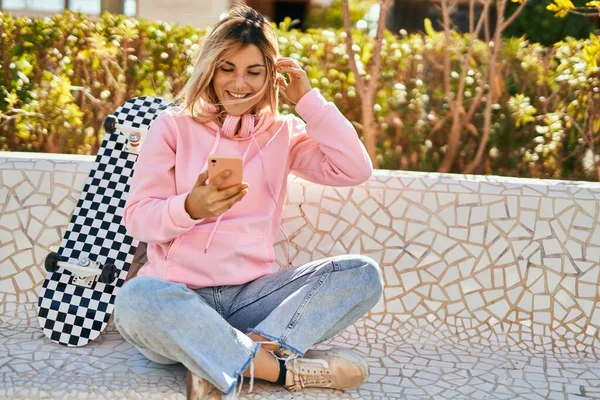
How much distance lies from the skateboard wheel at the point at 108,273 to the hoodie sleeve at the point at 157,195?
34 centimetres

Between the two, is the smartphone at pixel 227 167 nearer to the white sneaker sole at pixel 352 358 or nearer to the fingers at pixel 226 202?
the fingers at pixel 226 202

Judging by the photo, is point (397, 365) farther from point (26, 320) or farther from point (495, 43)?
point (495, 43)

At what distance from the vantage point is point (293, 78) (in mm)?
3219

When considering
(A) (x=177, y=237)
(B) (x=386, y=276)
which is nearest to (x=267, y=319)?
(A) (x=177, y=237)

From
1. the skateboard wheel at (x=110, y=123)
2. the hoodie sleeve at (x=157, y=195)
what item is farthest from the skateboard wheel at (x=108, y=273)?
the skateboard wheel at (x=110, y=123)

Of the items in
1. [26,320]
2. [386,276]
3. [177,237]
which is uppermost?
[177,237]

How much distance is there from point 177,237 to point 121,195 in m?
0.55

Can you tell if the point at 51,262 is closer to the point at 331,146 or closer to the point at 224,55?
the point at 224,55

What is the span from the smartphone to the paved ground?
0.67 metres

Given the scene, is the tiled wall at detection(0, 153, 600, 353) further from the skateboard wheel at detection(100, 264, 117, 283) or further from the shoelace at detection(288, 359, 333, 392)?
the shoelace at detection(288, 359, 333, 392)

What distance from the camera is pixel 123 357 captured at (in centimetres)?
316

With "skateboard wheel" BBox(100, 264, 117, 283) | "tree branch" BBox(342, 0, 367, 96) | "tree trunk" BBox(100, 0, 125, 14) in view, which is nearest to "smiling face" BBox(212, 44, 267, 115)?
"skateboard wheel" BBox(100, 264, 117, 283)

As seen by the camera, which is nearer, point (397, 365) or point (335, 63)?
point (397, 365)

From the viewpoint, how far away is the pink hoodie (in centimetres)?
299
